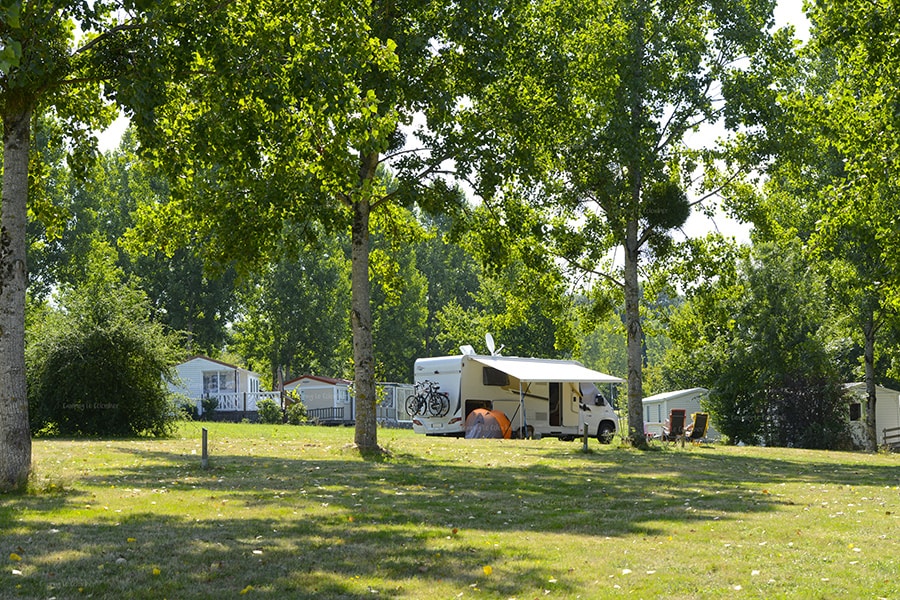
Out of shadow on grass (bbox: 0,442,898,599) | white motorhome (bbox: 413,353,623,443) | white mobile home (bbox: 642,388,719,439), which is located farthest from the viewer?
white mobile home (bbox: 642,388,719,439)

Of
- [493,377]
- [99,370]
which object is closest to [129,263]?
[493,377]

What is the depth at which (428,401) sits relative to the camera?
29.9m

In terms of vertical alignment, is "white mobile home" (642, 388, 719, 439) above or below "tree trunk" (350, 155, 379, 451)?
below

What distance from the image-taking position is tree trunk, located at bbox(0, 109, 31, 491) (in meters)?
10.3

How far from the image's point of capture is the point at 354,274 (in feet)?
58.1

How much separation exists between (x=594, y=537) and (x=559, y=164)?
15.3 meters

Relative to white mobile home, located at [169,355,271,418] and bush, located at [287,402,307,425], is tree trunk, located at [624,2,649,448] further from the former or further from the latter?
white mobile home, located at [169,355,271,418]

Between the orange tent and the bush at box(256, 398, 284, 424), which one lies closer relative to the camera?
the orange tent

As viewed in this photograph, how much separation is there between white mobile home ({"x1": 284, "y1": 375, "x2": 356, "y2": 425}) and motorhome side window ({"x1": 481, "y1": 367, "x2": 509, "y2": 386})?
68.0ft

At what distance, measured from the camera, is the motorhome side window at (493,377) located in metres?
29.6

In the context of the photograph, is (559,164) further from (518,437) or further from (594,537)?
(594,537)

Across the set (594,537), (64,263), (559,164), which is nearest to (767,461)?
(559,164)

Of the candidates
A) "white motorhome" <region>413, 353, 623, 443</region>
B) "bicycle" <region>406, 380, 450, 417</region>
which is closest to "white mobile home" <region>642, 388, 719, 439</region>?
"white motorhome" <region>413, 353, 623, 443</region>

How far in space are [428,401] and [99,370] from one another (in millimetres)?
10664
